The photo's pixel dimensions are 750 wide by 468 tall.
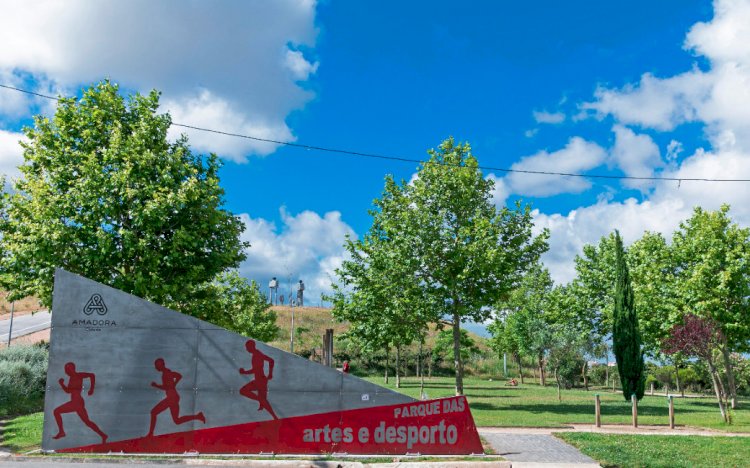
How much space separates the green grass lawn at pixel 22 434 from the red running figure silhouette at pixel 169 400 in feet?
10.9

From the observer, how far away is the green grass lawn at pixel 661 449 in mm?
13467

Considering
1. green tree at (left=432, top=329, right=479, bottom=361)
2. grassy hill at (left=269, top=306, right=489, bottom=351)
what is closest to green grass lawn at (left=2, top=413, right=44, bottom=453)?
green tree at (left=432, top=329, right=479, bottom=361)

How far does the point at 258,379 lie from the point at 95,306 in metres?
4.14

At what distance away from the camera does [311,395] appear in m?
13.4

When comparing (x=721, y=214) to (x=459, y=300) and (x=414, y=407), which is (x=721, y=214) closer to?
(x=459, y=300)

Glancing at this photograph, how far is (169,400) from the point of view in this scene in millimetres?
13383

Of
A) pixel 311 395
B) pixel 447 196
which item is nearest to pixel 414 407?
pixel 311 395

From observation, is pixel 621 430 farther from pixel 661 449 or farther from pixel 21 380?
pixel 21 380

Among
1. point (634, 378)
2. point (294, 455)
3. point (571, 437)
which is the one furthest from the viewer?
point (634, 378)

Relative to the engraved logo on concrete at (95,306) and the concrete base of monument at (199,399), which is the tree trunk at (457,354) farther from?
the engraved logo on concrete at (95,306)

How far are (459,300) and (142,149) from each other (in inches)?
618

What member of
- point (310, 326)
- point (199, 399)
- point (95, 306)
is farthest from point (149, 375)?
point (310, 326)

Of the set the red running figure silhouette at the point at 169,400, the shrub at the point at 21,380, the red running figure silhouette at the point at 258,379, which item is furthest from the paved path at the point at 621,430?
the shrub at the point at 21,380

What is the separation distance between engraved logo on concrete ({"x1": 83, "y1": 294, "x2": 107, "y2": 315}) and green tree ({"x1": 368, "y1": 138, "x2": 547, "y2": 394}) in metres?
16.0
